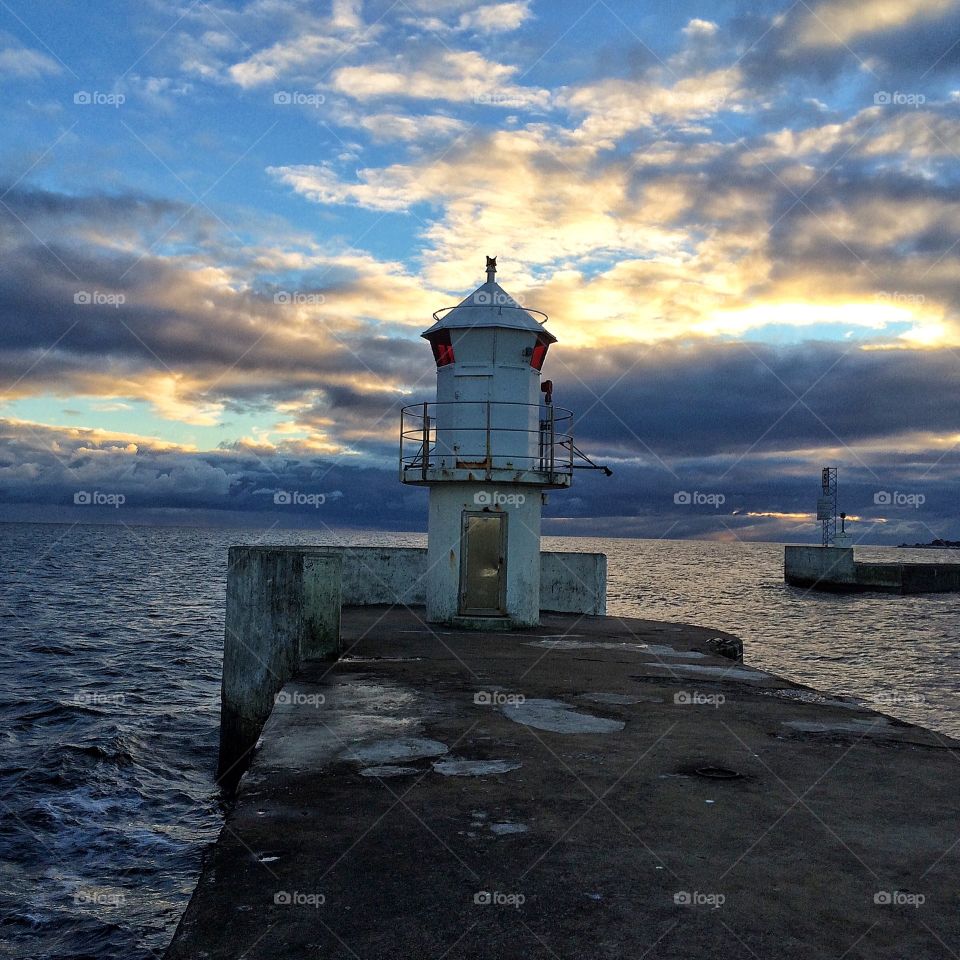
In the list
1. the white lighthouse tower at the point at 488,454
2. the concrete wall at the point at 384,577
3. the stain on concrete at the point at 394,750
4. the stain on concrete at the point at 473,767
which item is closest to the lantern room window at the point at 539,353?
the white lighthouse tower at the point at 488,454

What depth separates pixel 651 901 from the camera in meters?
4.55

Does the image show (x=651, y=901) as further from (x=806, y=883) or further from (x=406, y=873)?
(x=406, y=873)

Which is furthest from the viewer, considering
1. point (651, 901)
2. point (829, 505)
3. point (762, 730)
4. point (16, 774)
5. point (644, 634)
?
point (829, 505)

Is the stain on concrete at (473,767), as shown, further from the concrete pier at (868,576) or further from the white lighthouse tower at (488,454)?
the concrete pier at (868,576)

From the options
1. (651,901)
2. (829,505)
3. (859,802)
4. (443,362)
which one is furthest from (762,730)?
(829,505)

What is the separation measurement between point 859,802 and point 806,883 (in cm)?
182

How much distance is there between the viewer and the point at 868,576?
228 ft

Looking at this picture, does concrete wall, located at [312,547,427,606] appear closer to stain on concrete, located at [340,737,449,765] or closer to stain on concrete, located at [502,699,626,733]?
stain on concrete, located at [502,699,626,733]

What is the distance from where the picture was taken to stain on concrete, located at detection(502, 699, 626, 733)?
8578mm

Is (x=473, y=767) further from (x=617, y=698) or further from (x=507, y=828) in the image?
(x=617, y=698)

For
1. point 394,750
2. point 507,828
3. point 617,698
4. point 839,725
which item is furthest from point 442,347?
point 507,828

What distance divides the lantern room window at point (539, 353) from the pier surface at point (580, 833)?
862 cm

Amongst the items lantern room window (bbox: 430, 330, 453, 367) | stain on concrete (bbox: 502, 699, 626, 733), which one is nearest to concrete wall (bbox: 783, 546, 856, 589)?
lantern room window (bbox: 430, 330, 453, 367)

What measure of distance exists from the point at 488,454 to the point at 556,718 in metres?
8.26
